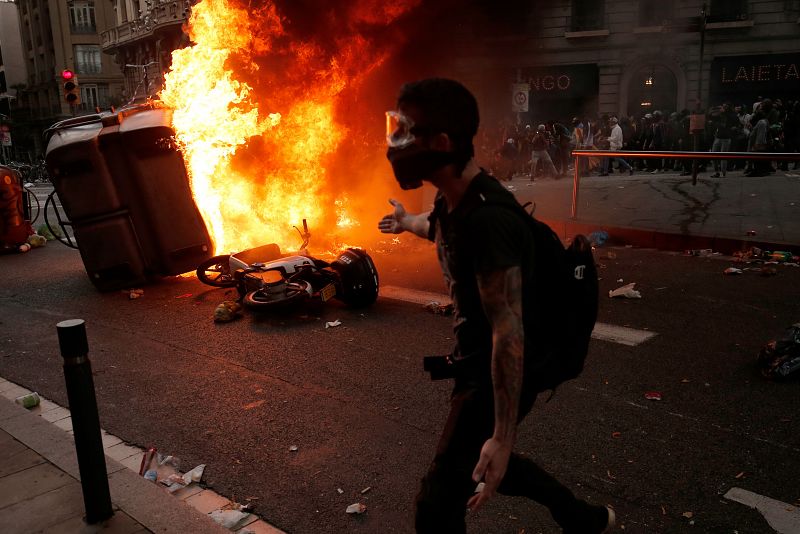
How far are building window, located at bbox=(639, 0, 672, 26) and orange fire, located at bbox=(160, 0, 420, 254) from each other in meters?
4.95

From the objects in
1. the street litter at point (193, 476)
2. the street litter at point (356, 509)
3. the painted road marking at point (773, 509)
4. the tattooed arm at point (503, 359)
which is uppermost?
the tattooed arm at point (503, 359)

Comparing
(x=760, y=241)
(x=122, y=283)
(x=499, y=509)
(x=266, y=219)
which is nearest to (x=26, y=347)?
(x=122, y=283)

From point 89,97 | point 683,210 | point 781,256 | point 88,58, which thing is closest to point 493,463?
point 781,256

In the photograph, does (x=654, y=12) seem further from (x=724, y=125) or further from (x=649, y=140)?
(x=649, y=140)

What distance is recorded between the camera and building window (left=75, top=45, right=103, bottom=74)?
63.2 metres

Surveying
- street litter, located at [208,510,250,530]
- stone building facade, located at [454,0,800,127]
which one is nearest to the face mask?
street litter, located at [208,510,250,530]

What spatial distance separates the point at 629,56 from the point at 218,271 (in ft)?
48.8

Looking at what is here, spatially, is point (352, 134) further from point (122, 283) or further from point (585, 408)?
point (585, 408)

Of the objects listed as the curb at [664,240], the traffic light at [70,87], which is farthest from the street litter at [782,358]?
the traffic light at [70,87]

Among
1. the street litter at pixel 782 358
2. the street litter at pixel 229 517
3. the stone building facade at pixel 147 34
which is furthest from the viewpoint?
the stone building facade at pixel 147 34

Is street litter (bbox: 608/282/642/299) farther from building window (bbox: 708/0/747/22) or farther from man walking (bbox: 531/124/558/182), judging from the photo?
man walking (bbox: 531/124/558/182)

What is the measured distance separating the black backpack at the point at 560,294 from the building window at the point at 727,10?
15.4 metres

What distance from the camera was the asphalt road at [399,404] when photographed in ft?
10.6

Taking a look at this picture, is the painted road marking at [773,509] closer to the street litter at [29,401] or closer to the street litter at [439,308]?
the street litter at [439,308]
